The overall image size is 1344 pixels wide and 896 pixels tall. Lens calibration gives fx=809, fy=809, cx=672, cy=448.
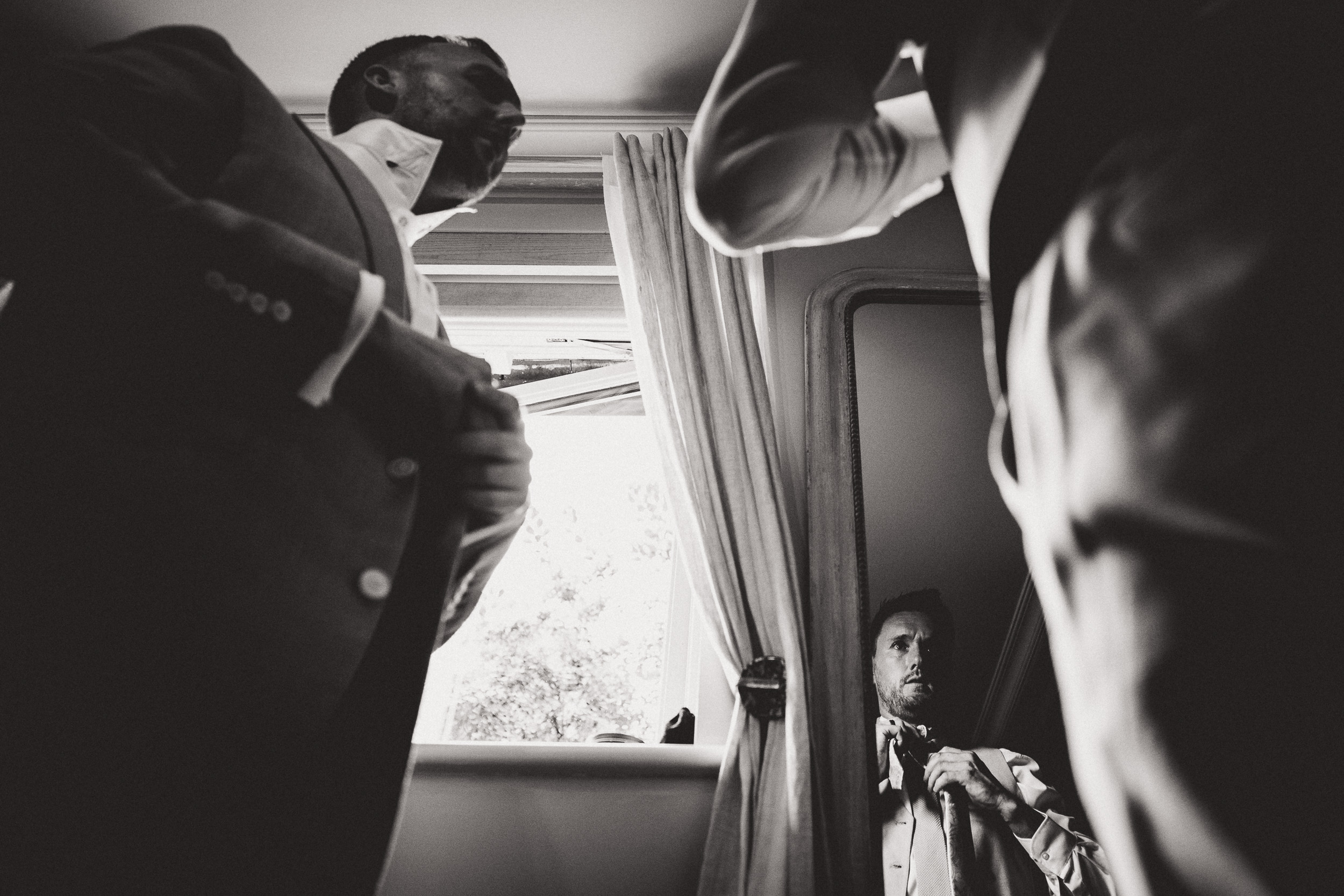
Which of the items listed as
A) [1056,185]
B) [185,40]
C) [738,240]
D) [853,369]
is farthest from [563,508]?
[1056,185]

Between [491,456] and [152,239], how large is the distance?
1.24 ft

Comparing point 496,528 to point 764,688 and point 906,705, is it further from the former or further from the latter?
point 906,705

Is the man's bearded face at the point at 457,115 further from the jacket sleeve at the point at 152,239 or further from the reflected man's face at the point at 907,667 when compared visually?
the reflected man's face at the point at 907,667

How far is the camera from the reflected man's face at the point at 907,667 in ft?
6.10

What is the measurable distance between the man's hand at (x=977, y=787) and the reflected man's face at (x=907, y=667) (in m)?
0.10

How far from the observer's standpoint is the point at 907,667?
1.91 metres

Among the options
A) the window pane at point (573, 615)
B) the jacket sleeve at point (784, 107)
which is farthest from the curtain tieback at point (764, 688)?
the jacket sleeve at point (784, 107)

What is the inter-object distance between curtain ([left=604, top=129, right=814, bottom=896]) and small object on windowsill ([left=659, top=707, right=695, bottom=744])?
0.43 feet

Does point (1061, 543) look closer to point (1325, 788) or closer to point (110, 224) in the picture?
point (1325, 788)

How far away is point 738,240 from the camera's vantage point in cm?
57

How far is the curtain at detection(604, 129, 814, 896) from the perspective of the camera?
1.64 meters

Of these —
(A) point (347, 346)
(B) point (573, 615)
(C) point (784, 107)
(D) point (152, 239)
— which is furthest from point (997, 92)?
(B) point (573, 615)

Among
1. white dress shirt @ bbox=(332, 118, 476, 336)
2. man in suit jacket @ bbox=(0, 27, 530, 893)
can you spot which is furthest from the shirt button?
white dress shirt @ bbox=(332, 118, 476, 336)

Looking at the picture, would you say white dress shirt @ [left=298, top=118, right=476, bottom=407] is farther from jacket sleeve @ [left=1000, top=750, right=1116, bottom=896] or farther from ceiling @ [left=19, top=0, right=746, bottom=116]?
jacket sleeve @ [left=1000, top=750, right=1116, bottom=896]
